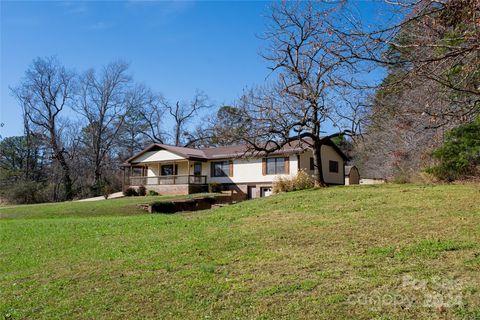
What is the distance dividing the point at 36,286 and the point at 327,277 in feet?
15.1

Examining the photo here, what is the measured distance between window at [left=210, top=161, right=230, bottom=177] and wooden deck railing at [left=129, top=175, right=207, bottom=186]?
927 mm

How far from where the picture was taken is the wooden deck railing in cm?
3094

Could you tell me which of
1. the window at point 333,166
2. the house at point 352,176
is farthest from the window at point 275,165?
the house at point 352,176

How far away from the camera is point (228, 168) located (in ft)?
102

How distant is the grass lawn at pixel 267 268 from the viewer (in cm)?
450

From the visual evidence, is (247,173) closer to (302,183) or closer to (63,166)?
(302,183)

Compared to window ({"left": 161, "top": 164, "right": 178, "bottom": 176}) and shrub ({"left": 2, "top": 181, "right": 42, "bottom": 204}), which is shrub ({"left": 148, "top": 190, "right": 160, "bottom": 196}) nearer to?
window ({"left": 161, "top": 164, "right": 178, "bottom": 176})

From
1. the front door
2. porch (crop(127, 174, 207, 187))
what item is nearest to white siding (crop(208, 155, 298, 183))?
the front door

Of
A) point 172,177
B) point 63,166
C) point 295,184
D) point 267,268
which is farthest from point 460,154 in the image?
point 63,166

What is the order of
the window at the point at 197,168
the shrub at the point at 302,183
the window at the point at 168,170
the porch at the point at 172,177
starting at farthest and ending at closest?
the window at the point at 168,170 → the window at the point at 197,168 → the porch at the point at 172,177 → the shrub at the point at 302,183

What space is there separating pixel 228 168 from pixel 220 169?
89cm

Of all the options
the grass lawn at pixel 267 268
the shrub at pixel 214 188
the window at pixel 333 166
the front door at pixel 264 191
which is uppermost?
the window at pixel 333 166

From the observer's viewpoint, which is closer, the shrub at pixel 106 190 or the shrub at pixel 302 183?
the shrub at pixel 302 183

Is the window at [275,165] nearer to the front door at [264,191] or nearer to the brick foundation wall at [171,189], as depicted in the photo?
the front door at [264,191]
